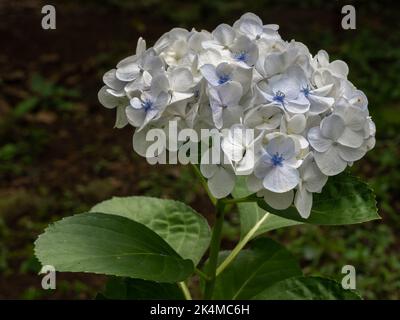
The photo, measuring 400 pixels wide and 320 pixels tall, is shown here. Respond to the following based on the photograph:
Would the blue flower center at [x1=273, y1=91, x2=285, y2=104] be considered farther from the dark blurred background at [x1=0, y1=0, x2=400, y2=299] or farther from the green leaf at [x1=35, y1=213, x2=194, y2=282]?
the dark blurred background at [x1=0, y1=0, x2=400, y2=299]

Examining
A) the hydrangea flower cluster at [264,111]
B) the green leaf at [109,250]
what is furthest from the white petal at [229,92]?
the green leaf at [109,250]

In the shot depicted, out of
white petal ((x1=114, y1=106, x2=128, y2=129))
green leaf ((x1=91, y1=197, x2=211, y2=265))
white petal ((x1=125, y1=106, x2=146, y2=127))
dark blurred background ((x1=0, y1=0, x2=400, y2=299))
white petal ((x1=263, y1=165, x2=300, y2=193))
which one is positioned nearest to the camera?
white petal ((x1=263, y1=165, x2=300, y2=193))

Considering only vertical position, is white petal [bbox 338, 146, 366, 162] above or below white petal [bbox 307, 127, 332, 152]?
below

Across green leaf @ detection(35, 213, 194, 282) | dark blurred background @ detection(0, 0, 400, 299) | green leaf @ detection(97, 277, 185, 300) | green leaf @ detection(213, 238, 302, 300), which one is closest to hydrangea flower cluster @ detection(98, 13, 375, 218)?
green leaf @ detection(35, 213, 194, 282)

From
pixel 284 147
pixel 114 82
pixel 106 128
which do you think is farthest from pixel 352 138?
pixel 106 128

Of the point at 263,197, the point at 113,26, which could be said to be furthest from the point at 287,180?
the point at 113,26

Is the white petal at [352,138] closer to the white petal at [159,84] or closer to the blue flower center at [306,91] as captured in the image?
the blue flower center at [306,91]
